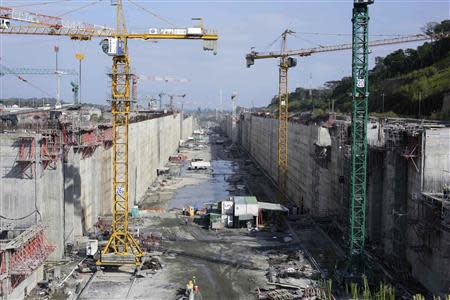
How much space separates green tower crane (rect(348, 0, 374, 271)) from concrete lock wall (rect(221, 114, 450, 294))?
175 centimetres

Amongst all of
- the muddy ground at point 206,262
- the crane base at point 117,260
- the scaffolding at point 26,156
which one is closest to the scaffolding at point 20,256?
the muddy ground at point 206,262

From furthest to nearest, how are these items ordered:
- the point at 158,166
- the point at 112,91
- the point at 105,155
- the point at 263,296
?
the point at 158,166 < the point at 105,155 < the point at 112,91 < the point at 263,296

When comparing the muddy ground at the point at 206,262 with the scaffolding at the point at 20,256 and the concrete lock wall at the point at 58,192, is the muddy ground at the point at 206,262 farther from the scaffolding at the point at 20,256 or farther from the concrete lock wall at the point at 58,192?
the concrete lock wall at the point at 58,192

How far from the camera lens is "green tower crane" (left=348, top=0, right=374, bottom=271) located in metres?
27.7

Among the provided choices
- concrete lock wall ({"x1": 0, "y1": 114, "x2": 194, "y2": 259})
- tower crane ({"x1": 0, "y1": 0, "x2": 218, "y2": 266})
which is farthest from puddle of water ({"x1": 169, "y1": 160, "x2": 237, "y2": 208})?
tower crane ({"x1": 0, "y1": 0, "x2": 218, "y2": 266})

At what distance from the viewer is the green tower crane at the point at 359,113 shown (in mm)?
27734

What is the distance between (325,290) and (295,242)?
8951 mm

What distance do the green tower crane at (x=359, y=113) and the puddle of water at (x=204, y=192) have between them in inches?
1130

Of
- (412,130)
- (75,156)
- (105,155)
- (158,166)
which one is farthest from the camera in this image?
(158,166)

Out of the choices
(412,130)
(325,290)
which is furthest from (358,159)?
(325,290)

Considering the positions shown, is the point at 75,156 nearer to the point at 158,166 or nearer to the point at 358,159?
the point at 358,159

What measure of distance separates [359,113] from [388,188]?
4648 millimetres

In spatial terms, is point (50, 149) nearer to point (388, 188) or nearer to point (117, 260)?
point (117, 260)

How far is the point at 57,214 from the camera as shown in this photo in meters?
30.5
